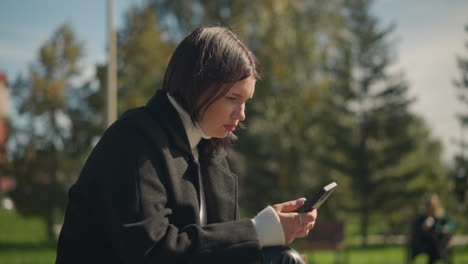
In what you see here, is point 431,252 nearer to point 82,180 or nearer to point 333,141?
point 82,180

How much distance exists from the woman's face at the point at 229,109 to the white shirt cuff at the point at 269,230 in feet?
1.32

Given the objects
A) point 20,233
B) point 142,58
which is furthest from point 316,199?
point 20,233

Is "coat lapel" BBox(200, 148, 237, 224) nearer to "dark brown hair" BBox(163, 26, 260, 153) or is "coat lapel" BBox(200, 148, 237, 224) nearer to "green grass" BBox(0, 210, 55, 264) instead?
"dark brown hair" BBox(163, 26, 260, 153)

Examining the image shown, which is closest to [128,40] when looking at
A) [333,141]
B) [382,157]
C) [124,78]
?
[124,78]

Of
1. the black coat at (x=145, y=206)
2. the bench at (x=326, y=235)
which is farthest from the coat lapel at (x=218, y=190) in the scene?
the bench at (x=326, y=235)

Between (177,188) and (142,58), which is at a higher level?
(142,58)

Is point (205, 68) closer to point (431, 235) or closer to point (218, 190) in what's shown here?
point (218, 190)

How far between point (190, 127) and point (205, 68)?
275mm

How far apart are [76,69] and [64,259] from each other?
72.3ft

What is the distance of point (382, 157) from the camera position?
30734 millimetres

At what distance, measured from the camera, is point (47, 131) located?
75.7 ft

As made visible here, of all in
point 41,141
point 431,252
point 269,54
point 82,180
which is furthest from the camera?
point 41,141

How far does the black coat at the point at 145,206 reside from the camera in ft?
6.43

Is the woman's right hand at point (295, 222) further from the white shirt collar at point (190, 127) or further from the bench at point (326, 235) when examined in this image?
the bench at point (326, 235)
